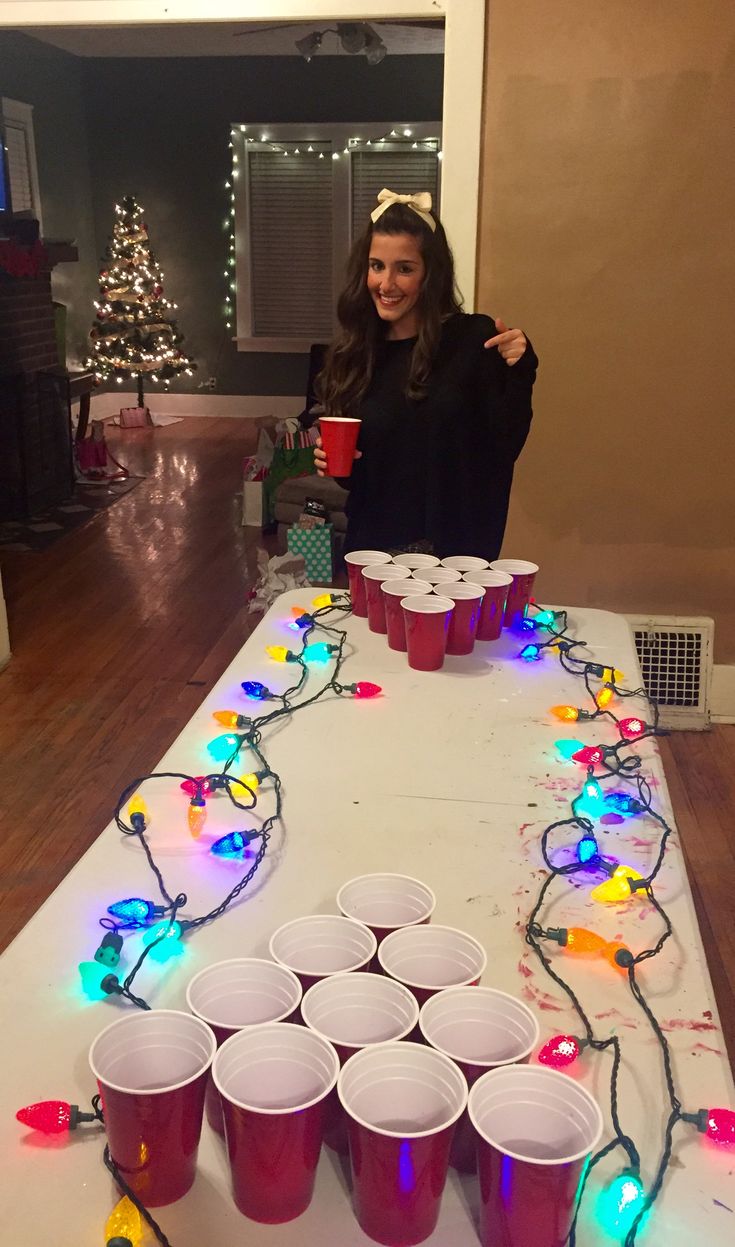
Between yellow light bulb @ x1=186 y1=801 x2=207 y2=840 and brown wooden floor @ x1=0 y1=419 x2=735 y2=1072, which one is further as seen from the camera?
brown wooden floor @ x1=0 y1=419 x2=735 y2=1072

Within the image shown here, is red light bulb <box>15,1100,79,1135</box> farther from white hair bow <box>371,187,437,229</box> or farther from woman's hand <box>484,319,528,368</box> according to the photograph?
white hair bow <box>371,187,437,229</box>

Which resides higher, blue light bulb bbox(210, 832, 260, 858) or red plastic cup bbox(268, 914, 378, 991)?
red plastic cup bbox(268, 914, 378, 991)

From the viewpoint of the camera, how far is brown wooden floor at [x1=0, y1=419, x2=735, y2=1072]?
96.2 inches

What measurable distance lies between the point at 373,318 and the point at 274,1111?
1710 mm

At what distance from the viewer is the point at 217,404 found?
346 inches

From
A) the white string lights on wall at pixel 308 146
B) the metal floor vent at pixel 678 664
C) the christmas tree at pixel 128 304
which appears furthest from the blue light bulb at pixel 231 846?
the white string lights on wall at pixel 308 146

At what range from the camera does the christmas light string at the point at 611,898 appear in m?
0.72

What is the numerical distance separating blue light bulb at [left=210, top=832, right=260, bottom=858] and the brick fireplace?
4888mm

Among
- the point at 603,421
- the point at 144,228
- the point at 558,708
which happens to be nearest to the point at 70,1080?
the point at 558,708

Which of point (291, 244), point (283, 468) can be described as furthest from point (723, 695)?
point (291, 244)

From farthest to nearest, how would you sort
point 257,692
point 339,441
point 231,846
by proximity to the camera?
point 339,441
point 257,692
point 231,846

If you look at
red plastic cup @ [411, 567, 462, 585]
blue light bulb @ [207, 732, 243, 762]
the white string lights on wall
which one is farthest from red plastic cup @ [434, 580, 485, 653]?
the white string lights on wall

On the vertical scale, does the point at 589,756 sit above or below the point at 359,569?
below

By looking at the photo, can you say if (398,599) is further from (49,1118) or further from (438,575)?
(49,1118)
